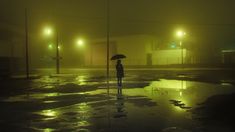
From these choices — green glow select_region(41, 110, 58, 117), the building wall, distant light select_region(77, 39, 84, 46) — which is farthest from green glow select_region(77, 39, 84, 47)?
green glow select_region(41, 110, 58, 117)

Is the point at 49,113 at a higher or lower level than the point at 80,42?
lower

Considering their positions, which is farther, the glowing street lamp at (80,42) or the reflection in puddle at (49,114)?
the glowing street lamp at (80,42)

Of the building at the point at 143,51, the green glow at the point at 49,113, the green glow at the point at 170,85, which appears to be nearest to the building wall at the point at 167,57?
the building at the point at 143,51

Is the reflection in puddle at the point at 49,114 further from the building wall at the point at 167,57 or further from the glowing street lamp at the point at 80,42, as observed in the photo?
the glowing street lamp at the point at 80,42

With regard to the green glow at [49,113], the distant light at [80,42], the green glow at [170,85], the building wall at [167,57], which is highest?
the distant light at [80,42]

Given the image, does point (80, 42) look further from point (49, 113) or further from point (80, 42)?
point (49, 113)

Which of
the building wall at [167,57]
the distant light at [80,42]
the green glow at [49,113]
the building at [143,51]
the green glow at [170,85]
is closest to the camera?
the green glow at [49,113]

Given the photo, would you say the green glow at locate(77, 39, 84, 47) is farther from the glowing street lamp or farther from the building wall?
the building wall

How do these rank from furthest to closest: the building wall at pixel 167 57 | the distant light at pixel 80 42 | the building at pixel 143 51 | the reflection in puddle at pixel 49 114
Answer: the distant light at pixel 80 42
the building at pixel 143 51
the building wall at pixel 167 57
the reflection in puddle at pixel 49 114

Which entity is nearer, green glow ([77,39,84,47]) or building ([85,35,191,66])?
building ([85,35,191,66])

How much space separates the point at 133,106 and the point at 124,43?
60881mm

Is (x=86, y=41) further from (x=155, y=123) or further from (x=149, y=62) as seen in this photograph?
(x=155, y=123)

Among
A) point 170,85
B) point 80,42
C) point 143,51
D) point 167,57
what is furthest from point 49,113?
point 80,42

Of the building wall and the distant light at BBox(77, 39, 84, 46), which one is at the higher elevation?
the distant light at BBox(77, 39, 84, 46)
